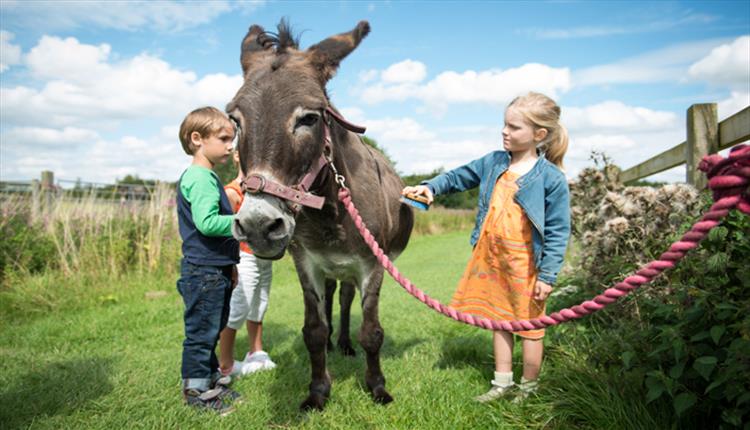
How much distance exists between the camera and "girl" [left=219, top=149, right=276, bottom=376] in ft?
12.6

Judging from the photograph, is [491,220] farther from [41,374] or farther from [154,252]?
[154,252]

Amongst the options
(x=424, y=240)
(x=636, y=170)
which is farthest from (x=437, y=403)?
(x=424, y=240)

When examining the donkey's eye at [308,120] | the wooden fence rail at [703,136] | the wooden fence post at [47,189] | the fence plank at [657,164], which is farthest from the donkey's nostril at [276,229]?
the wooden fence post at [47,189]

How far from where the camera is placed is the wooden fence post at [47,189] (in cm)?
893

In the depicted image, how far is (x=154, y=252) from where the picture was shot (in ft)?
27.1

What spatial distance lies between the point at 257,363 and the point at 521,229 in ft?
8.58

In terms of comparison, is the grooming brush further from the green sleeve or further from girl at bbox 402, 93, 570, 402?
the green sleeve

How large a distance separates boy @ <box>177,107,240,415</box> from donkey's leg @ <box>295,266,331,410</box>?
0.56 meters

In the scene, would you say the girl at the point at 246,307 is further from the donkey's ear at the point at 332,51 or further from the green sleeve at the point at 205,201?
the donkey's ear at the point at 332,51

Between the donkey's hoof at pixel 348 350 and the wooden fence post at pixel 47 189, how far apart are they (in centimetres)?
709

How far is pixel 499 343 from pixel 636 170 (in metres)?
4.48

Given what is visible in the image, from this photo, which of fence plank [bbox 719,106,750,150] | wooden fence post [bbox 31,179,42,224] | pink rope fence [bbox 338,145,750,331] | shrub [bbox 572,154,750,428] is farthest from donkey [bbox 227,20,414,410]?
wooden fence post [bbox 31,179,42,224]

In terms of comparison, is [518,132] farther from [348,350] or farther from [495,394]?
[348,350]

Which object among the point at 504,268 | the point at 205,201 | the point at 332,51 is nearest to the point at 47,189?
the point at 205,201
